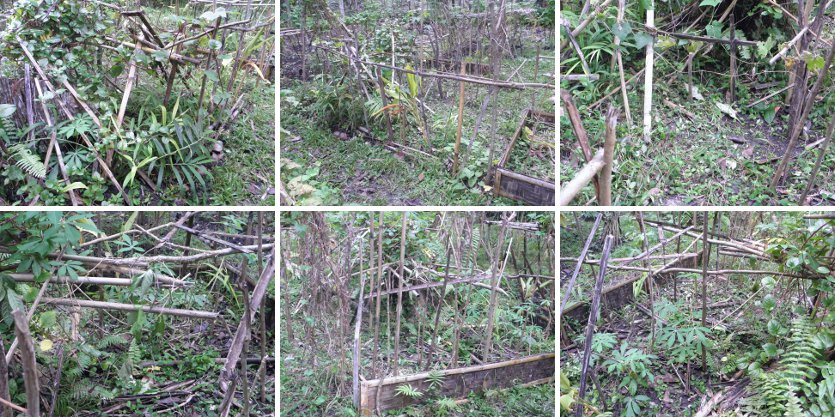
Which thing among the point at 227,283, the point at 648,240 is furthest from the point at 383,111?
the point at 648,240

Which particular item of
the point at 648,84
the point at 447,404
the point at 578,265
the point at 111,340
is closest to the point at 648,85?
the point at 648,84

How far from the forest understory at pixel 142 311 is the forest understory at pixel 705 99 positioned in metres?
1.18

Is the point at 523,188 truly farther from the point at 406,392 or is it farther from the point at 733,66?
the point at 733,66

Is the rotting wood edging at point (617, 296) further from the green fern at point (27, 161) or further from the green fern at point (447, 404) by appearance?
the green fern at point (27, 161)

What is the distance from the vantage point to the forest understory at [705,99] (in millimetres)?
2229

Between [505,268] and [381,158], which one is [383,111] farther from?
[505,268]

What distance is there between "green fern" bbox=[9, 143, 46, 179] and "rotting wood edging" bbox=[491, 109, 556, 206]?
149 centimetres

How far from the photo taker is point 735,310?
233cm

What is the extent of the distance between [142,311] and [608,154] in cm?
153

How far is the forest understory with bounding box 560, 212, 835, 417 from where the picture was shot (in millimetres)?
2150

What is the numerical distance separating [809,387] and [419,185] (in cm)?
142

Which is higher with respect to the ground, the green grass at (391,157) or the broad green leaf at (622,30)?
the broad green leaf at (622,30)

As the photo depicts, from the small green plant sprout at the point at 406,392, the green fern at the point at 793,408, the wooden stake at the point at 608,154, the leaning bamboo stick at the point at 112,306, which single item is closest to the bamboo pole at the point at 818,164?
the green fern at the point at 793,408

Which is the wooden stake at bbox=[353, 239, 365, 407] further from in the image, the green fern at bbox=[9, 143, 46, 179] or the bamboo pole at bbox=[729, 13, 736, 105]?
the bamboo pole at bbox=[729, 13, 736, 105]
